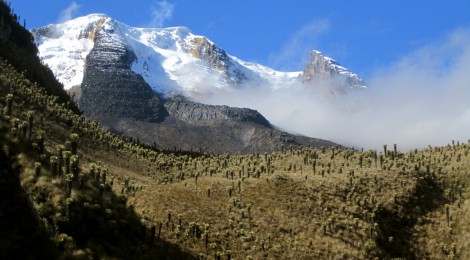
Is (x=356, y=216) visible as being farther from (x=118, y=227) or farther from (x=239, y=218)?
(x=118, y=227)

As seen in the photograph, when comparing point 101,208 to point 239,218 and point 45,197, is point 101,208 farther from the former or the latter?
point 239,218

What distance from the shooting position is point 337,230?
5506 cm

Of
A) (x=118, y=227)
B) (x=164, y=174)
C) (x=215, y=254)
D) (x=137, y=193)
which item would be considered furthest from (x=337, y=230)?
(x=164, y=174)

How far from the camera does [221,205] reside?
5684 centimetres

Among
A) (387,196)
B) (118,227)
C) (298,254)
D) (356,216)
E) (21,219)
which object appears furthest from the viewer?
(387,196)

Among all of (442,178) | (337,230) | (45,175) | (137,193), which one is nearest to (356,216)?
(337,230)

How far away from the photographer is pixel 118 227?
110ft

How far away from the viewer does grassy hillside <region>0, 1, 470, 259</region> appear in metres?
30.6

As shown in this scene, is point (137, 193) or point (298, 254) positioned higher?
point (137, 193)

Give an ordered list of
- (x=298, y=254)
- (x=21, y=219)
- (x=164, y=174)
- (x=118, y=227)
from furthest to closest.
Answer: (x=164, y=174)
(x=298, y=254)
(x=118, y=227)
(x=21, y=219)

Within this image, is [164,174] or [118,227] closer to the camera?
[118,227]

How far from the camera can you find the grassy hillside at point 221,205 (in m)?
30.6

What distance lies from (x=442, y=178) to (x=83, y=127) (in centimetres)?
6660

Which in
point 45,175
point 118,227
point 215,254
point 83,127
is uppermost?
point 83,127
